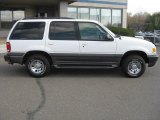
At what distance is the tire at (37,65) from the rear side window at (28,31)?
62 centimetres

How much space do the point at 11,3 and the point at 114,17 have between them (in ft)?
40.6

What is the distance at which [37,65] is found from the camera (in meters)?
9.52

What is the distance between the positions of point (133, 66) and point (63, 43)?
7.57 ft

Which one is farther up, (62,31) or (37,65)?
(62,31)

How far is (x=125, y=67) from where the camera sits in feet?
31.1

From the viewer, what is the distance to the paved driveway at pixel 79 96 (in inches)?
228

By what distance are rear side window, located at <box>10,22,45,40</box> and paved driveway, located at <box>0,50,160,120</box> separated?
4.10 feet

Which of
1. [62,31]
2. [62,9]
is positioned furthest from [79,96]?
[62,9]

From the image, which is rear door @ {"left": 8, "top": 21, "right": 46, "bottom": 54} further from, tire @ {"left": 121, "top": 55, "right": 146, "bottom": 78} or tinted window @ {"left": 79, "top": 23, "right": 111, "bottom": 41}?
tire @ {"left": 121, "top": 55, "right": 146, "bottom": 78}

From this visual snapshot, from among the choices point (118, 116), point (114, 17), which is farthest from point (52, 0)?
point (118, 116)

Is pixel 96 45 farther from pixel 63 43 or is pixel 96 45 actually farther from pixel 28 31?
pixel 28 31

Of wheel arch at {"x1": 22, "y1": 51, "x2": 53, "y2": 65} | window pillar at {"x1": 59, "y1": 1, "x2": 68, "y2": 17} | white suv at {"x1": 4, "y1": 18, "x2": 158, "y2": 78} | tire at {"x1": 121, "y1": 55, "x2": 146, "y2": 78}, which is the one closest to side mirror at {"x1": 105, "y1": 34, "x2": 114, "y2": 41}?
white suv at {"x1": 4, "y1": 18, "x2": 158, "y2": 78}

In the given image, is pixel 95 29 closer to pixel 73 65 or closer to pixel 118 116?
pixel 73 65

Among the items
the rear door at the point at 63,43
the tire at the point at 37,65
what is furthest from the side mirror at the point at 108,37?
the tire at the point at 37,65
